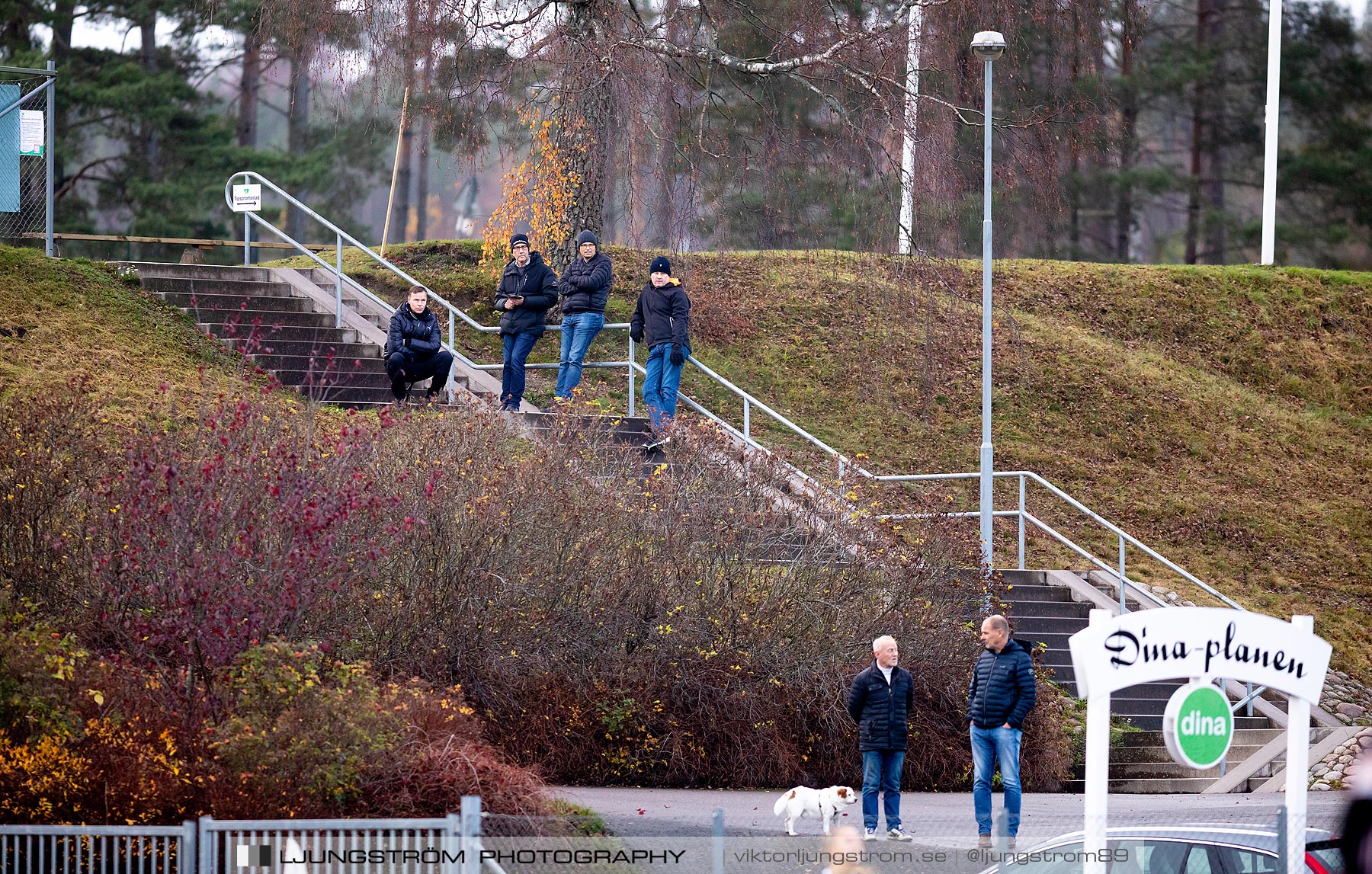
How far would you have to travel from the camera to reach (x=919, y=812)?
12.9 meters

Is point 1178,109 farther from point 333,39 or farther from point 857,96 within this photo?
Answer: point 333,39

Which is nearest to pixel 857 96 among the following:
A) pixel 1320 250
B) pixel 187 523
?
pixel 187 523

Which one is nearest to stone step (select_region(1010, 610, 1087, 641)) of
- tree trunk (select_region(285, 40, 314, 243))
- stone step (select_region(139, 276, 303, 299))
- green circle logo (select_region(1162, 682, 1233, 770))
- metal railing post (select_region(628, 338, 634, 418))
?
metal railing post (select_region(628, 338, 634, 418))

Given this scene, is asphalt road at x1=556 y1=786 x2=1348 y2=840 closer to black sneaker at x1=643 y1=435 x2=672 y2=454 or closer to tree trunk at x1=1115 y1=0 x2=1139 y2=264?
black sneaker at x1=643 y1=435 x2=672 y2=454

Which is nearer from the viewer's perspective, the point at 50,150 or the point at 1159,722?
the point at 1159,722

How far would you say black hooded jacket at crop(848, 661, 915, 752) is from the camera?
1155cm

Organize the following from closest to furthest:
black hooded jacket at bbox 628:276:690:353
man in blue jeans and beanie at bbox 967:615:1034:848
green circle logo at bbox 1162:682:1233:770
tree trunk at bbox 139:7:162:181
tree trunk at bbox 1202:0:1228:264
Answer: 1. green circle logo at bbox 1162:682:1233:770
2. man in blue jeans and beanie at bbox 967:615:1034:848
3. black hooded jacket at bbox 628:276:690:353
4. tree trunk at bbox 139:7:162:181
5. tree trunk at bbox 1202:0:1228:264

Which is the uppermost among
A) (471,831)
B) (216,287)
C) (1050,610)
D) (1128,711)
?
(216,287)

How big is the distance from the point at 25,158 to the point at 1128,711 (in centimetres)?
1610

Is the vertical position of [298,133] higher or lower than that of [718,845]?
higher

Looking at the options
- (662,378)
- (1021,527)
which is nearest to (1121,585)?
(1021,527)

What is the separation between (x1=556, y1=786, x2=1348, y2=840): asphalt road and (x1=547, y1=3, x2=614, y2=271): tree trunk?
9.57m

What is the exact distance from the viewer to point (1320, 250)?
42438mm

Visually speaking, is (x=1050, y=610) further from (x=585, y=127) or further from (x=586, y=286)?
(x=585, y=127)
